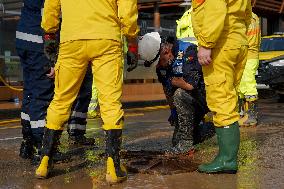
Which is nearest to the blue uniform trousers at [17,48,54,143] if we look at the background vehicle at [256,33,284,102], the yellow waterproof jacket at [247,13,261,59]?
the yellow waterproof jacket at [247,13,261,59]

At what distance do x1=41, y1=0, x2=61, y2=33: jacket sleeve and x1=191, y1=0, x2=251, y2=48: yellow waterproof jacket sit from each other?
115 centimetres

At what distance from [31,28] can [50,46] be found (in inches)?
23.7

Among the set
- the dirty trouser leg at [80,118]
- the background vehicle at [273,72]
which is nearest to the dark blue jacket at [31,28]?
the dirty trouser leg at [80,118]

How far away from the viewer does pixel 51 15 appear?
455cm

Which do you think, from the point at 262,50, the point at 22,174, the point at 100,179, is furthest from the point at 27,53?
the point at 262,50

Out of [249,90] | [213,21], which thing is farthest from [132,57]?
[249,90]

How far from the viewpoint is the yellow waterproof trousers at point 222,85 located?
14.5 feet

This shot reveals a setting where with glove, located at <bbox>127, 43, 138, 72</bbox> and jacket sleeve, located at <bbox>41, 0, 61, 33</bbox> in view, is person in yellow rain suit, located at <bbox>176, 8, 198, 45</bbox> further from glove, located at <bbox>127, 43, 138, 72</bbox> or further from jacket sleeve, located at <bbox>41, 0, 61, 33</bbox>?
jacket sleeve, located at <bbox>41, 0, 61, 33</bbox>

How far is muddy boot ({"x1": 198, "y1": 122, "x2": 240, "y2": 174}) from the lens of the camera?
4.43m

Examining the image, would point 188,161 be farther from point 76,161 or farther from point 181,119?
point 76,161

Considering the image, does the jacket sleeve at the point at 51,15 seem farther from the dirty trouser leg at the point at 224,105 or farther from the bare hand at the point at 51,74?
the dirty trouser leg at the point at 224,105

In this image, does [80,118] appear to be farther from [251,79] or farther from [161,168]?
[251,79]

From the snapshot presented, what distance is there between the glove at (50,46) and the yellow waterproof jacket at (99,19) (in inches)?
9.5

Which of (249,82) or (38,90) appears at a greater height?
(38,90)
